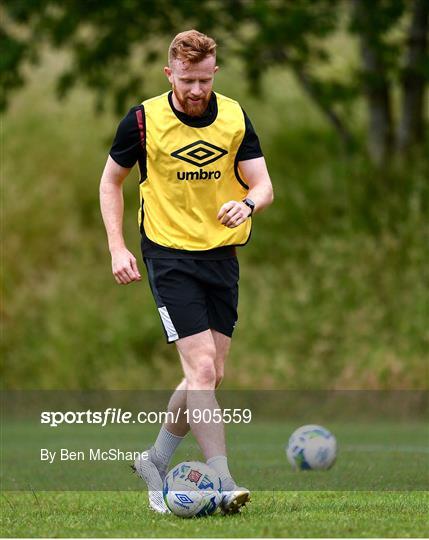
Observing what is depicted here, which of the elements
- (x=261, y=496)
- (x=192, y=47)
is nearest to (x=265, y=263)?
(x=261, y=496)

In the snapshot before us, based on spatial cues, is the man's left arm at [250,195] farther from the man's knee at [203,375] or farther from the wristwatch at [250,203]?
the man's knee at [203,375]

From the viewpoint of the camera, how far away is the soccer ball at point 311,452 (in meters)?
9.60

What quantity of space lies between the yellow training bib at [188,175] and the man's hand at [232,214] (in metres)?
0.29

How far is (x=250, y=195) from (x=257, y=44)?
12.7 m

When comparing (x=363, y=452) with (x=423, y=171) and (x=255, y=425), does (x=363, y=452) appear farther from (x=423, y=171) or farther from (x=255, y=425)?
(x=423, y=171)

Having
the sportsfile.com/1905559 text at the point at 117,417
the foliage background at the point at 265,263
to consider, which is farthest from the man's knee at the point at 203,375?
the foliage background at the point at 265,263

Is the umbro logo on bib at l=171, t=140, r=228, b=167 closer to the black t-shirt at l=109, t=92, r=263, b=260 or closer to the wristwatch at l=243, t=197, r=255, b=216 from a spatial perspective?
the black t-shirt at l=109, t=92, r=263, b=260

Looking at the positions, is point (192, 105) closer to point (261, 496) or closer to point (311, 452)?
point (261, 496)

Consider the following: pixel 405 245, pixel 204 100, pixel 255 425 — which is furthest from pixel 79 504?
pixel 405 245

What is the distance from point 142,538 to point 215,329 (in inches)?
60.9

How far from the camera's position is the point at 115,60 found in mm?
20297

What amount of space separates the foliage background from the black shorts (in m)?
10.2

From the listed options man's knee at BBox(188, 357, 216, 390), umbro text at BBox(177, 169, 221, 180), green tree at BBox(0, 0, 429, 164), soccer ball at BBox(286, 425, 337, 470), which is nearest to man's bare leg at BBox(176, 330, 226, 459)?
man's knee at BBox(188, 357, 216, 390)

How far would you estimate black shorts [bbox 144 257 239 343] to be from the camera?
677cm
